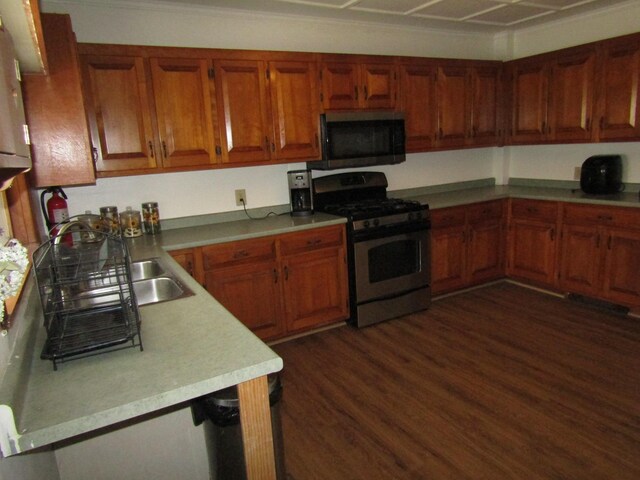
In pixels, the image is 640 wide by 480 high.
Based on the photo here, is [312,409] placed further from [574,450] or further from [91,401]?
[91,401]

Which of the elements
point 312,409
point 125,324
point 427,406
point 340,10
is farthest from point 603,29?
point 125,324

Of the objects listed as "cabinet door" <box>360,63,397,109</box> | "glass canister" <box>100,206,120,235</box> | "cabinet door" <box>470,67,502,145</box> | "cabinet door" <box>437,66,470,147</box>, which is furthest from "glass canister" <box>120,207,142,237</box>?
"cabinet door" <box>470,67,502,145</box>

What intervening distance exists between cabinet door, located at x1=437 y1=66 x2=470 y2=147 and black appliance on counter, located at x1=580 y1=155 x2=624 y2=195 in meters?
1.05

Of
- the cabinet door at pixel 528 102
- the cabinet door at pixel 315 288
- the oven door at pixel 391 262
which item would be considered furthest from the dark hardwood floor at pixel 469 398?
the cabinet door at pixel 528 102

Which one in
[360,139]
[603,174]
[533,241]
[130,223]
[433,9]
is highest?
[433,9]

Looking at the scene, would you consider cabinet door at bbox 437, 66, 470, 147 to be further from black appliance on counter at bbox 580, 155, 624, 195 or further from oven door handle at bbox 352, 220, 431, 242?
black appliance on counter at bbox 580, 155, 624, 195

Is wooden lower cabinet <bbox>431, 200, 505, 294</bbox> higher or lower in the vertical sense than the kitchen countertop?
lower

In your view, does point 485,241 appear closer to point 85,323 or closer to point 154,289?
point 154,289

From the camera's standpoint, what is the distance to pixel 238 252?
2893 mm

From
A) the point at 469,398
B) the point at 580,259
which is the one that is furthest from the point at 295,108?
the point at 580,259

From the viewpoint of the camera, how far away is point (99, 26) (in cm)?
279

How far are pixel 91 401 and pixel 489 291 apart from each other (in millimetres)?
3691

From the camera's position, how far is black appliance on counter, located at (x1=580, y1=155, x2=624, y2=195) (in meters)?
3.54

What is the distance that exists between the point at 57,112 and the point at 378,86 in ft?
7.50
